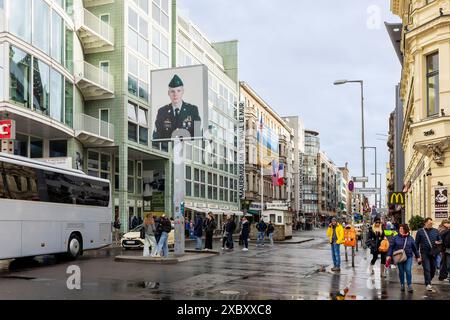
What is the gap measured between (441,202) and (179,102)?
11.7m

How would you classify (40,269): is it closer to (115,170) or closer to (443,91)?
(443,91)

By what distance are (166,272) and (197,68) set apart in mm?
10707

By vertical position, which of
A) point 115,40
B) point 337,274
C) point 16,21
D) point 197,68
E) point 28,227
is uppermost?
point 115,40

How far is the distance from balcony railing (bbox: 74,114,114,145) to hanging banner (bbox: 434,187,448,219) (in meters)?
22.7

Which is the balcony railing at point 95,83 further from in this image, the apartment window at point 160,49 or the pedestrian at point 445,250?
the pedestrian at point 445,250

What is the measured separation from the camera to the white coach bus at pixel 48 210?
657 inches

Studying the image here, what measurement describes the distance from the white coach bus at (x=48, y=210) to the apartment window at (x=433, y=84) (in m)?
13.7

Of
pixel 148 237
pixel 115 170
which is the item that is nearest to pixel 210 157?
pixel 115 170

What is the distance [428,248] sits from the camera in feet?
45.4

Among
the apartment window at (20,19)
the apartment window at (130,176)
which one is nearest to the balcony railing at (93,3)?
the apartment window at (20,19)

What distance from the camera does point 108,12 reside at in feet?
133

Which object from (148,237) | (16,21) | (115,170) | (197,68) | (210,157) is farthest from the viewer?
(210,157)

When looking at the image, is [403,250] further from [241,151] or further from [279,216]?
[241,151]

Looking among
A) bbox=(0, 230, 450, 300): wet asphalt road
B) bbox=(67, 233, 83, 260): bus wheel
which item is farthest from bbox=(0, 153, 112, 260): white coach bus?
bbox=(0, 230, 450, 300): wet asphalt road
